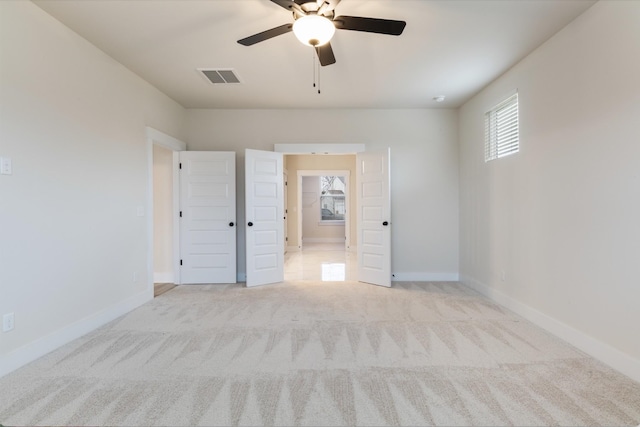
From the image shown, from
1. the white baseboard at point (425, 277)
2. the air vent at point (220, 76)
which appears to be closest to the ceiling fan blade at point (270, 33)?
the air vent at point (220, 76)

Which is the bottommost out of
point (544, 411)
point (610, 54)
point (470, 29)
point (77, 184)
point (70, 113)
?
point (544, 411)

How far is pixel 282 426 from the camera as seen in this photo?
157 centimetres

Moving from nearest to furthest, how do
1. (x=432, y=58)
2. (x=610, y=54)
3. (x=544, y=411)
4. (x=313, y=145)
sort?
(x=544, y=411), (x=610, y=54), (x=432, y=58), (x=313, y=145)

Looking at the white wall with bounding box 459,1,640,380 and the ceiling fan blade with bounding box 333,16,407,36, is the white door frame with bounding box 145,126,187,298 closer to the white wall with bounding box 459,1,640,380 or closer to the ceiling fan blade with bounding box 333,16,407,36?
the ceiling fan blade with bounding box 333,16,407,36

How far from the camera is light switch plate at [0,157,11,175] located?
2033 millimetres

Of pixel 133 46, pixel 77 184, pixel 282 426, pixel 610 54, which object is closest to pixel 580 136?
pixel 610 54

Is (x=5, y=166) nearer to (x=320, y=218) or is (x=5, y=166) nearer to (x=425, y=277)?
(x=425, y=277)

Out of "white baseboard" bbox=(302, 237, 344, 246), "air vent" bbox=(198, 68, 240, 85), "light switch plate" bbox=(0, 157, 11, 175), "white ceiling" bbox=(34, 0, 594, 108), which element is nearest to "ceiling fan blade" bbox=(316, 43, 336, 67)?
"white ceiling" bbox=(34, 0, 594, 108)

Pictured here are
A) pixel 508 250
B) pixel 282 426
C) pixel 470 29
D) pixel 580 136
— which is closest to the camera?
pixel 282 426

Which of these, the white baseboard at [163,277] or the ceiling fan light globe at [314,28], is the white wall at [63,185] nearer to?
the white baseboard at [163,277]

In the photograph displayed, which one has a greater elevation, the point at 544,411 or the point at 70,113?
the point at 70,113

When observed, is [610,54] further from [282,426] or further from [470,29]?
[282,426]

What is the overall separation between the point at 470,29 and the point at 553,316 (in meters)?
2.70

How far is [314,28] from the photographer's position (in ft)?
6.40
